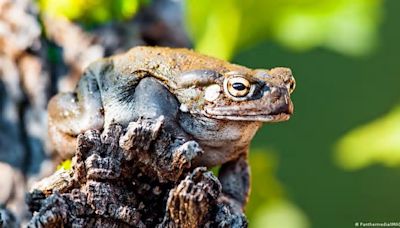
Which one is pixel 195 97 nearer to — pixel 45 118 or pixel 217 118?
pixel 217 118

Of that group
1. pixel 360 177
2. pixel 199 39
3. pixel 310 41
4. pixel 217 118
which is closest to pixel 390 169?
pixel 360 177

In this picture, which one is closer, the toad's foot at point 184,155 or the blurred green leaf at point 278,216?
the toad's foot at point 184,155

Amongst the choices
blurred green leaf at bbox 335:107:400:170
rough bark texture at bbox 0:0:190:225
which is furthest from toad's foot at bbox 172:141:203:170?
blurred green leaf at bbox 335:107:400:170

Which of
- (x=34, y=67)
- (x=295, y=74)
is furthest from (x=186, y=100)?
(x=295, y=74)

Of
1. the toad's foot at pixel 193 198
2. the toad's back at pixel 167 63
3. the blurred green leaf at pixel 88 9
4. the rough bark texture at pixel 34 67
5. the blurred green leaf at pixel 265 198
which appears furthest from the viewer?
the blurred green leaf at pixel 265 198

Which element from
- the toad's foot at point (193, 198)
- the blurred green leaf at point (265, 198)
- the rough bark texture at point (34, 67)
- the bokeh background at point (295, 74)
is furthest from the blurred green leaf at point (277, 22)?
the toad's foot at point (193, 198)

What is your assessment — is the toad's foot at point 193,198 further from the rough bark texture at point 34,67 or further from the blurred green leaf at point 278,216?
the blurred green leaf at point 278,216

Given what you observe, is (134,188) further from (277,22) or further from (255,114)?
(277,22)

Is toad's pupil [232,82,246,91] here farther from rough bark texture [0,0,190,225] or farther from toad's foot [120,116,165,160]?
rough bark texture [0,0,190,225]
